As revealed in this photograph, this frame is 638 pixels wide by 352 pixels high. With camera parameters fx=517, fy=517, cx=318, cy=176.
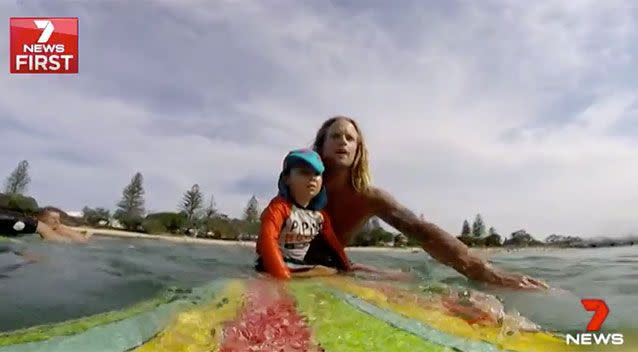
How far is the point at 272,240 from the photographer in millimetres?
2293

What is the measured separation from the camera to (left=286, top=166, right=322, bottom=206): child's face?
241cm

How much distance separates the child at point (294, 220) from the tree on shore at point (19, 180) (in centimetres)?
106

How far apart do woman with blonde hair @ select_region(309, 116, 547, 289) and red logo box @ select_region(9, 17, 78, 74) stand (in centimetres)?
124

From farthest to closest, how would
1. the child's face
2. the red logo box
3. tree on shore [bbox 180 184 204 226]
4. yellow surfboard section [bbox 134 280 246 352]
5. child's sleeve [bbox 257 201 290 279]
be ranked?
tree on shore [bbox 180 184 204 226], the child's face, child's sleeve [bbox 257 201 290 279], the red logo box, yellow surfboard section [bbox 134 280 246 352]

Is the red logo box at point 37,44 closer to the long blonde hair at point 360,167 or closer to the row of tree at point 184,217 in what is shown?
the row of tree at point 184,217

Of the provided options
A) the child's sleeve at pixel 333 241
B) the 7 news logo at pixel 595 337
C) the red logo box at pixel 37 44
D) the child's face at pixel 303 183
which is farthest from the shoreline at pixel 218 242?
the red logo box at pixel 37 44

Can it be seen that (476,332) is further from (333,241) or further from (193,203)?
(193,203)

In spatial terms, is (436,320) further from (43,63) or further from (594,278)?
(43,63)

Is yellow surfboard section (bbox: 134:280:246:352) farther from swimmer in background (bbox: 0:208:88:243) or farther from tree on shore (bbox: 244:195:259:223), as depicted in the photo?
swimmer in background (bbox: 0:208:88:243)

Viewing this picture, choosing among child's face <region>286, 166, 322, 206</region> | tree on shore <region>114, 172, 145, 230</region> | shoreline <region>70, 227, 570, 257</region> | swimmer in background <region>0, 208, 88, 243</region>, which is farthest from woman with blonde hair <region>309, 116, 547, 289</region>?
swimmer in background <region>0, 208, 88, 243</region>

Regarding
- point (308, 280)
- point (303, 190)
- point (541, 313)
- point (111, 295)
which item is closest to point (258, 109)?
point (303, 190)

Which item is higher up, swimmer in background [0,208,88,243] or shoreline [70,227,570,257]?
swimmer in background [0,208,88,243]

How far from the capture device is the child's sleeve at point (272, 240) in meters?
2.26

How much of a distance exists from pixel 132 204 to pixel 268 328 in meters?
1.23
